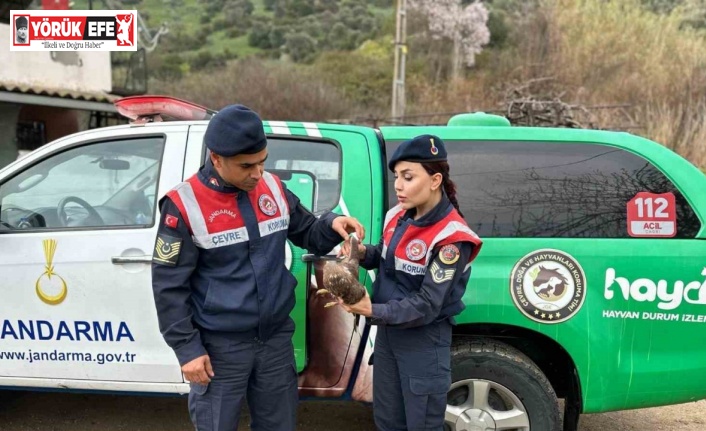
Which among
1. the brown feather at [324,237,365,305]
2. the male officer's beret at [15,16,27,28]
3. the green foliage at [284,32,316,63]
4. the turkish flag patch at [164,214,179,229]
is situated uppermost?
the green foliage at [284,32,316,63]

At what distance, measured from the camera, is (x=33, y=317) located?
2740 mm

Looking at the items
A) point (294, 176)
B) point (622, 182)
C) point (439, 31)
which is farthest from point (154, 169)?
point (439, 31)

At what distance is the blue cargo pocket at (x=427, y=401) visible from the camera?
211 cm

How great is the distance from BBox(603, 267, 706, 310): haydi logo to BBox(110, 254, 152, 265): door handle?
2065mm

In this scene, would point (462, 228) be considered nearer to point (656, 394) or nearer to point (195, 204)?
point (195, 204)

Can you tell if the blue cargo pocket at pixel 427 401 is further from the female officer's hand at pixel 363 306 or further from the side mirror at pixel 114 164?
the side mirror at pixel 114 164

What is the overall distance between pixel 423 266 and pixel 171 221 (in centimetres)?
89

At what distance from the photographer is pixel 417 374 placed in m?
2.11

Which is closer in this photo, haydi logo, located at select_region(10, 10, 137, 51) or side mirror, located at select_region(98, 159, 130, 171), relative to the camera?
side mirror, located at select_region(98, 159, 130, 171)

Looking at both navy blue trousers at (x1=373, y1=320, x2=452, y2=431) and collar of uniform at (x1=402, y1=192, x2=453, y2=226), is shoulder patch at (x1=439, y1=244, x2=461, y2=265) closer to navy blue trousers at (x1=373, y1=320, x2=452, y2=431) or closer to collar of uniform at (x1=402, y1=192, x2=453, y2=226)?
collar of uniform at (x1=402, y1=192, x2=453, y2=226)

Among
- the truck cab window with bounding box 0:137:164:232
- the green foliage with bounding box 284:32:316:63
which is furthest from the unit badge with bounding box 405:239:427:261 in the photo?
the green foliage with bounding box 284:32:316:63

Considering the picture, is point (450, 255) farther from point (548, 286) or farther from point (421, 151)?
point (548, 286)

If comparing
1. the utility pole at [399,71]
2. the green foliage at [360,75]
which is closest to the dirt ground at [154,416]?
the utility pole at [399,71]

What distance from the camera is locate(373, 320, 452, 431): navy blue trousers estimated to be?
2115 mm
